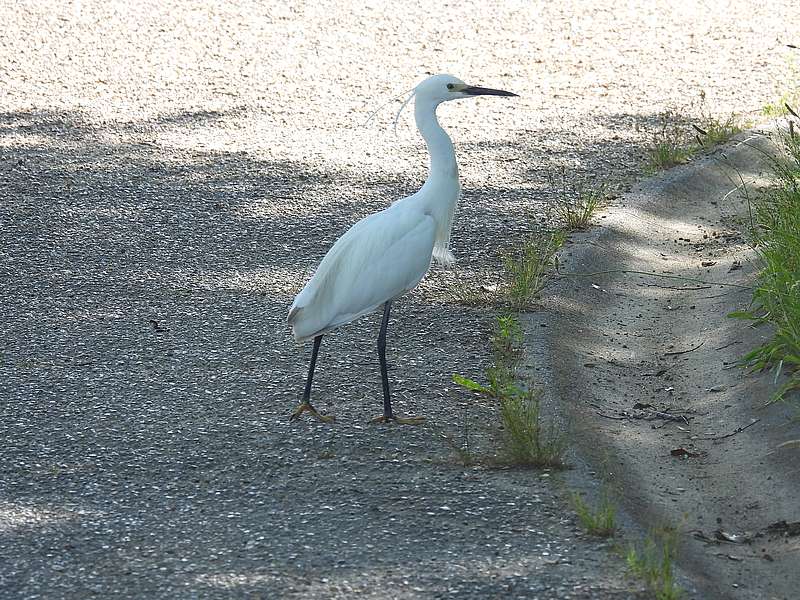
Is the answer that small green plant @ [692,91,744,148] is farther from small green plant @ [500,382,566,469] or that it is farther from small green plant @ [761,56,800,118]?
small green plant @ [500,382,566,469]

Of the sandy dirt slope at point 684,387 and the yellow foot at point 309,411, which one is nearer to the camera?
the sandy dirt slope at point 684,387

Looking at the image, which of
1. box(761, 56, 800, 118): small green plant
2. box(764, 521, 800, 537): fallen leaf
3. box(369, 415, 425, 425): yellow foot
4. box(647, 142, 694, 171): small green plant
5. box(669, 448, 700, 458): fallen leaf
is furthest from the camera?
box(761, 56, 800, 118): small green plant

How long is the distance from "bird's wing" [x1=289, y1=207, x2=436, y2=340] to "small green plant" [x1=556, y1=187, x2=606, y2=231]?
2125 millimetres

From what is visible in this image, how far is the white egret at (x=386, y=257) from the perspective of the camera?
4684 millimetres

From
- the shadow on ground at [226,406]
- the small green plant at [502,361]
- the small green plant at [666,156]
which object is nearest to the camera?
the shadow on ground at [226,406]

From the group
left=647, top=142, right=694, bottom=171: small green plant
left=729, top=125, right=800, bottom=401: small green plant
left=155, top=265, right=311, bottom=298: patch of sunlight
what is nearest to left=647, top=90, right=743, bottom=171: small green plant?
left=647, top=142, right=694, bottom=171: small green plant

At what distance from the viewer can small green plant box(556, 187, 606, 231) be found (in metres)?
6.80

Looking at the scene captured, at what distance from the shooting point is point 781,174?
5973 mm

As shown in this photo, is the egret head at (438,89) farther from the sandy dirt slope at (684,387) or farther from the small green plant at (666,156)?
the small green plant at (666,156)

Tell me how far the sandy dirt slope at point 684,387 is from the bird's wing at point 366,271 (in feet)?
2.86

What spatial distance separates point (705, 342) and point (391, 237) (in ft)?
5.57

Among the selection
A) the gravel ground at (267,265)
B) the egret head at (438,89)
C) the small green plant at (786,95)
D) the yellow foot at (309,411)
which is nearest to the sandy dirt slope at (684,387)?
the gravel ground at (267,265)

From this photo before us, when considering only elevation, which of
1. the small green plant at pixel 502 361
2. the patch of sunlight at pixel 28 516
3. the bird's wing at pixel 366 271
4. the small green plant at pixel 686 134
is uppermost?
the small green plant at pixel 686 134

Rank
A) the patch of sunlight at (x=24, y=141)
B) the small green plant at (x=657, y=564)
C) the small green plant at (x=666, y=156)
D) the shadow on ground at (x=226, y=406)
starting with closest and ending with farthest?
the small green plant at (x=657, y=564), the shadow on ground at (x=226, y=406), the small green plant at (x=666, y=156), the patch of sunlight at (x=24, y=141)
